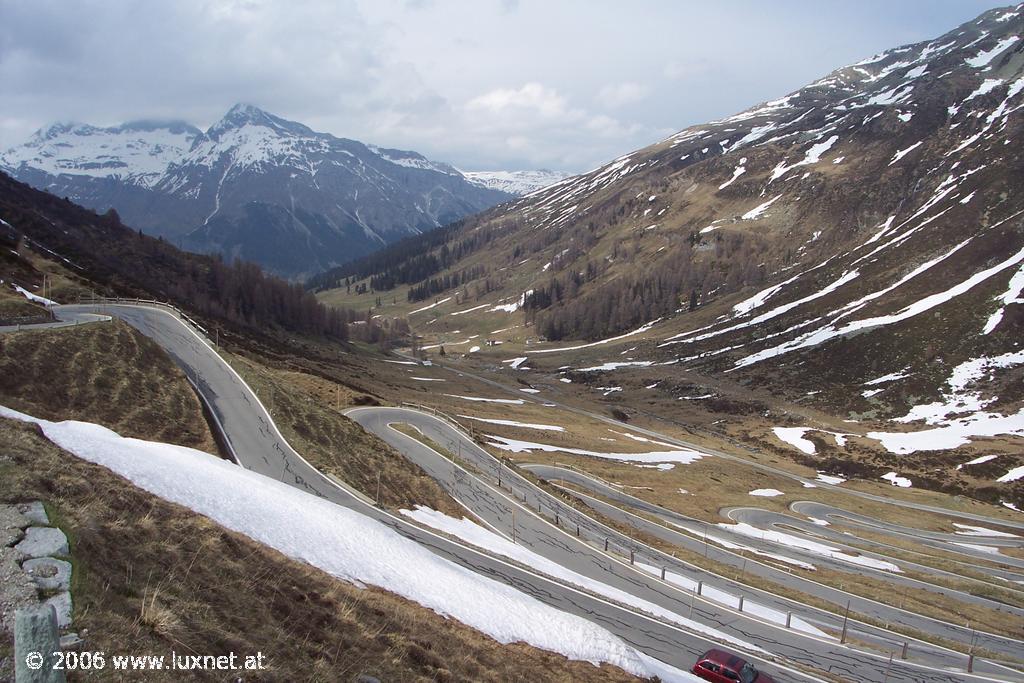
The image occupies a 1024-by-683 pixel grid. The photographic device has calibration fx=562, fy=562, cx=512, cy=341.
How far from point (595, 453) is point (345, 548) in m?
61.7

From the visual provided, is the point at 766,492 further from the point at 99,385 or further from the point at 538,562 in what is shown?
the point at 99,385

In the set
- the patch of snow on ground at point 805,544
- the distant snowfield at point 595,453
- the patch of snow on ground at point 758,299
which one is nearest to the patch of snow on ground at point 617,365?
the patch of snow on ground at point 758,299

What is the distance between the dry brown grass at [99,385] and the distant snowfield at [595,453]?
4053 cm

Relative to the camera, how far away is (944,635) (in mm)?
33469

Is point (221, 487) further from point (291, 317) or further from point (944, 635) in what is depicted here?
point (291, 317)

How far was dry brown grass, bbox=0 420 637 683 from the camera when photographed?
25.2 feet

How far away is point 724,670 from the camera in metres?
20.1

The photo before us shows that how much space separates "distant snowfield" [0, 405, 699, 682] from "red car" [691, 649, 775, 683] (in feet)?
8.86

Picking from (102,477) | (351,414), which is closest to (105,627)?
(102,477)

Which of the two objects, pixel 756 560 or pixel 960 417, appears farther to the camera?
pixel 960 417

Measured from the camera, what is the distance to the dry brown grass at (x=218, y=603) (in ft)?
25.2

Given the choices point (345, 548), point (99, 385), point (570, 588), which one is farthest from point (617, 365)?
point (345, 548)

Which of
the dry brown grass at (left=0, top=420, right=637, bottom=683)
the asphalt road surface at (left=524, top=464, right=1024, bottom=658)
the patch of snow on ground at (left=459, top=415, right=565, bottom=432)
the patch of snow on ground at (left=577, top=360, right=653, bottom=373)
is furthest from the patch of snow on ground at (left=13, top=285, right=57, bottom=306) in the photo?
the patch of snow on ground at (left=577, top=360, right=653, bottom=373)

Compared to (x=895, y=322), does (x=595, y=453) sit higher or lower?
lower
